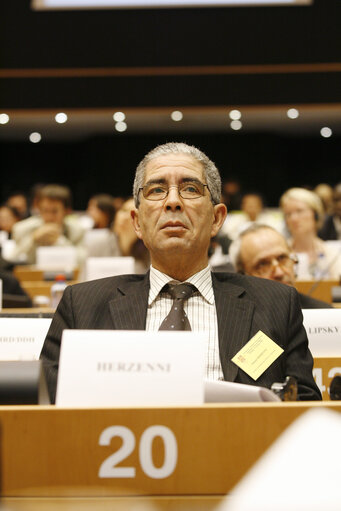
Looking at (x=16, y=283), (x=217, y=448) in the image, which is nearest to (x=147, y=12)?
(x=16, y=283)

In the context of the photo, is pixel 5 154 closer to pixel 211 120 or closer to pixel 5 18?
pixel 211 120

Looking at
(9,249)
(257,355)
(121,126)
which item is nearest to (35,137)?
(121,126)

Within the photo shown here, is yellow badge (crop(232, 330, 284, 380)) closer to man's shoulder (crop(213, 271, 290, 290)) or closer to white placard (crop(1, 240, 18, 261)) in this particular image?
man's shoulder (crop(213, 271, 290, 290))

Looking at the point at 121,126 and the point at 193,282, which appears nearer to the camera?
the point at 193,282

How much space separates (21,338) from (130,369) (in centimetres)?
106

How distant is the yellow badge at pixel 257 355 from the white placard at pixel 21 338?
707 mm

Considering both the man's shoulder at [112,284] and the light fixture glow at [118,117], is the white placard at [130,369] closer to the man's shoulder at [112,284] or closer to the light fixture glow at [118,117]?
the man's shoulder at [112,284]

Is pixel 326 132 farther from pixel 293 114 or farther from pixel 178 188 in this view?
pixel 178 188

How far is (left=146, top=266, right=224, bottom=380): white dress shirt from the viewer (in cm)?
220

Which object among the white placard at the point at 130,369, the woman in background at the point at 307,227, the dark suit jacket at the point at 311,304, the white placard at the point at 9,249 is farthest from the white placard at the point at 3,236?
the white placard at the point at 130,369

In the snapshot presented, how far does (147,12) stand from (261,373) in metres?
7.65

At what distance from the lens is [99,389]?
142 cm

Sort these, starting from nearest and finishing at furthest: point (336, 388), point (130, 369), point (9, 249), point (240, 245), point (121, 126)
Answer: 1. point (130, 369)
2. point (336, 388)
3. point (240, 245)
4. point (9, 249)
5. point (121, 126)

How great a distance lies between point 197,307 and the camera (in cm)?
228
